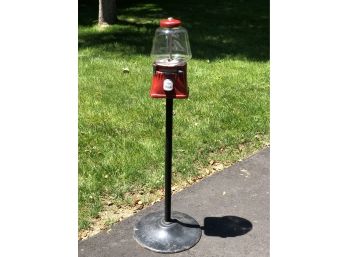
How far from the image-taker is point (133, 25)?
1152 centimetres

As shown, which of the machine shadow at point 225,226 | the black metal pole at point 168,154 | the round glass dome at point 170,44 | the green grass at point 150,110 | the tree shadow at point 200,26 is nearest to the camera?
the round glass dome at point 170,44

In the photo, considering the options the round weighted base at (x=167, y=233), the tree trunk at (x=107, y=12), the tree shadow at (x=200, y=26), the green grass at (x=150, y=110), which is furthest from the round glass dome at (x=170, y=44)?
the tree trunk at (x=107, y=12)

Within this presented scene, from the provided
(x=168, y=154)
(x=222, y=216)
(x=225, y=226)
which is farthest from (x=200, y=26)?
(x=168, y=154)

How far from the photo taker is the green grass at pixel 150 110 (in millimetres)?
4840

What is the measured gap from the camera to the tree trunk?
440 inches

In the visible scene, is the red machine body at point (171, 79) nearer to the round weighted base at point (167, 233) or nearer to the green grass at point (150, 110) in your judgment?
the round weighted base at point (167, 233)

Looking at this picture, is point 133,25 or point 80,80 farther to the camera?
point 133,25

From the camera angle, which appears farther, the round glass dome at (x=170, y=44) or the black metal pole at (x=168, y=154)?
the black metal pole at (x=168, y=154)

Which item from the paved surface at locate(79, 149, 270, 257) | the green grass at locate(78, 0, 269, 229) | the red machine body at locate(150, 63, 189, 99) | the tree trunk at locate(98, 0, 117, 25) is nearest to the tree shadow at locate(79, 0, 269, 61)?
the green grass at locate(78, 0, 269, 229)

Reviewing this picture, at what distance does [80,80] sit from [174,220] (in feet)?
13.2

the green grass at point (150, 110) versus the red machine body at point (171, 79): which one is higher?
the red machine body at point (171, 79)

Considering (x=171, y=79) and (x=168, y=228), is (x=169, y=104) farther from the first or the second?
(x=168, y=228)

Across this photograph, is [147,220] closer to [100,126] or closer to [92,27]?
[100,126]
